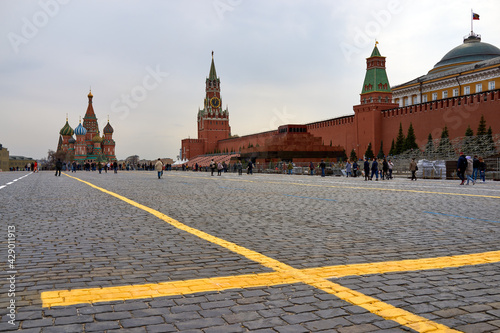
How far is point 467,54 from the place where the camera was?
62.1 m

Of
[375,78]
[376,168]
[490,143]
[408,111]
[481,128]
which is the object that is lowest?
[376,168]

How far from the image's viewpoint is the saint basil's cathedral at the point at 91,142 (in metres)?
115

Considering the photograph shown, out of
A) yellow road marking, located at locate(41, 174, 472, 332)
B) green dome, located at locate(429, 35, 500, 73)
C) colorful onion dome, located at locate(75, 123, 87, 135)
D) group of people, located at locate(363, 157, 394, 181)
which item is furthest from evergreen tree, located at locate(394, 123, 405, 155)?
colorful onion dome, located at locate(75, 123, 87, 135)

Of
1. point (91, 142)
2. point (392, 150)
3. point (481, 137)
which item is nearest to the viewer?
point (481, 137)

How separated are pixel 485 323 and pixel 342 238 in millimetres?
2612

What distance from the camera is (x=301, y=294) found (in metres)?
2.93

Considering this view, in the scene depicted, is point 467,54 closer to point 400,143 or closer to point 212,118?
point 400,143

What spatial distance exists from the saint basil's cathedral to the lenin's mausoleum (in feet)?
224

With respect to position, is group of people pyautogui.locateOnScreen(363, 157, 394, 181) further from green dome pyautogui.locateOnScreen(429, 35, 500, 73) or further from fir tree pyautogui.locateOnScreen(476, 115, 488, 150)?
green dome pyautogui.locateOnScreen(429, 35, 500, 73)

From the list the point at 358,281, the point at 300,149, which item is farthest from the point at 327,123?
the point at 358,281

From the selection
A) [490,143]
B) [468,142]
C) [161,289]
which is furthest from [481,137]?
[161,289]

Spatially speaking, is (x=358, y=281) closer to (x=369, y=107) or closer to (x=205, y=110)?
(x=369, y=107)

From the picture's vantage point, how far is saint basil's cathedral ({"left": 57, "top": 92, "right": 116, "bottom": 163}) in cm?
11538

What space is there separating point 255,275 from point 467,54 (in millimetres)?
68023
